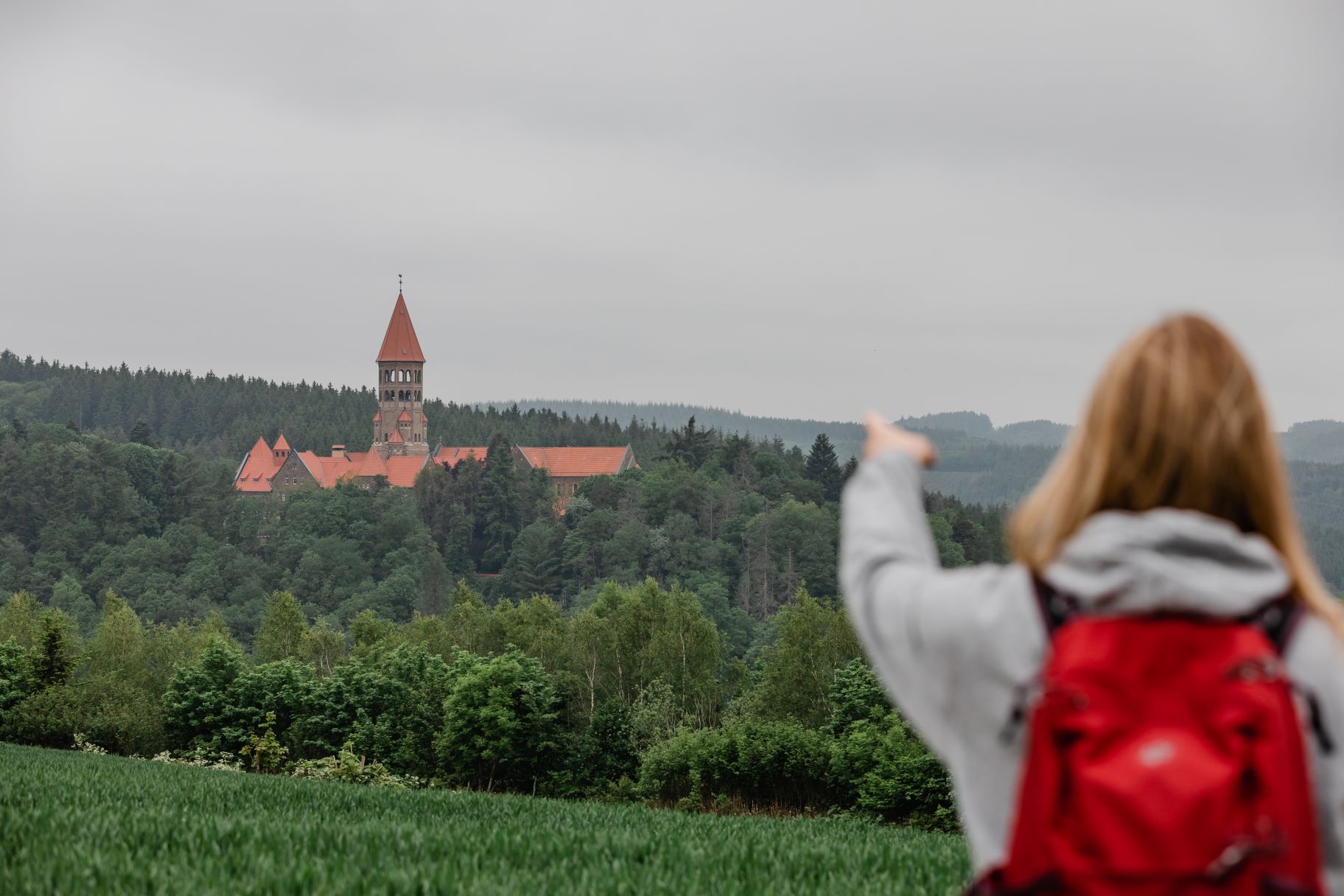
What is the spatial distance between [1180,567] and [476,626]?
9143 cm

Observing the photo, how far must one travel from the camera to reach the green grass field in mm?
6586

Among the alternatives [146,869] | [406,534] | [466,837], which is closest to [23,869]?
[146,869]

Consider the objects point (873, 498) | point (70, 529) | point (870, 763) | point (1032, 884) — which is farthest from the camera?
→ point (70, 529)

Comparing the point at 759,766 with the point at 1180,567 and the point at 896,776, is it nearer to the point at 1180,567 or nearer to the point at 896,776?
the point at 896,776

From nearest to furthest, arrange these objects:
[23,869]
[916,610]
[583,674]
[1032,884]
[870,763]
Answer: [1032,884], [916,610], [23,869], [870,763], [583,674]

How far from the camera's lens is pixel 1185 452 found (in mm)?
2434

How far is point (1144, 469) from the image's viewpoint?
246 cm

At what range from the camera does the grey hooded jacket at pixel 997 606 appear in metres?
2.36

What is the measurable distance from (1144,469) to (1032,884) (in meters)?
0.77

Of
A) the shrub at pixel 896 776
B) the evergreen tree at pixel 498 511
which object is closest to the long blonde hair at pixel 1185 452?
the shrub at pixel 896 776

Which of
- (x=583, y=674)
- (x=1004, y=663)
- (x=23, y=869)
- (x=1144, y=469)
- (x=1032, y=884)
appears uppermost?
(x=1144, y=469)

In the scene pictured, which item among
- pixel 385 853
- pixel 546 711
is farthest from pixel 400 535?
pixel 385 853

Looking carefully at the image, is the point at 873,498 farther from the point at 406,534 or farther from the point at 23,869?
the point at 406,534

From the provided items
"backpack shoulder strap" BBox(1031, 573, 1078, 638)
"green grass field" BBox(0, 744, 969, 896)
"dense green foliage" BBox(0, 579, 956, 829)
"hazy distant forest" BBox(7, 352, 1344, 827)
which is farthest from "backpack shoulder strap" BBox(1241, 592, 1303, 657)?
"hazy distant forest" BBox(7, 352, 1344, 827)
